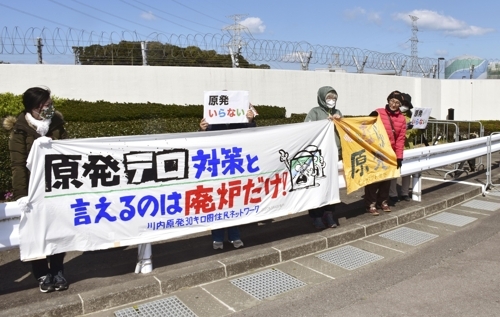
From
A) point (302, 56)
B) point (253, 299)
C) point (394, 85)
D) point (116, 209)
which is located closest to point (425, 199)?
point (253, 299)

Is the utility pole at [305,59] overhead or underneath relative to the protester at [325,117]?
overhead

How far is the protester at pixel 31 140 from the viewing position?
3.92 meters

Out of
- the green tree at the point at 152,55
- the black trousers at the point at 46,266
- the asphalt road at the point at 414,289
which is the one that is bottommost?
the asphalt road at the point at 414,289

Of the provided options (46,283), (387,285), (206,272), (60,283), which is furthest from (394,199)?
(46,283)

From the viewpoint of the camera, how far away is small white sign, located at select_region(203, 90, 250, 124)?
6.48 meters

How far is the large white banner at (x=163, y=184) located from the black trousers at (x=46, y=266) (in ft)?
0.65

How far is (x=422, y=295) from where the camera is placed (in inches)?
164

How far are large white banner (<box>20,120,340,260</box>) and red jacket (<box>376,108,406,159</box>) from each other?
1.41 m

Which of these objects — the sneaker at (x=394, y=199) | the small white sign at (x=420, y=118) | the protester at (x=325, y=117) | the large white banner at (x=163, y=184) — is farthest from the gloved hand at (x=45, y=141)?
the small white sign at (x=420, y=118)

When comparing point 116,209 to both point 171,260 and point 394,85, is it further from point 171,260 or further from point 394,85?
point 394,85

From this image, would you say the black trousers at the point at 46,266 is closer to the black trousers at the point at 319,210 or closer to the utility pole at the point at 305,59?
the black trousers at the point at 319,210

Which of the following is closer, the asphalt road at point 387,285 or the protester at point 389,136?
the asphalt road at point 387,285

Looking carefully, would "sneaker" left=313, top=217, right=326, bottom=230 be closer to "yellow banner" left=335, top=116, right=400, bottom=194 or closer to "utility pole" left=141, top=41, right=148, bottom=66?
"yellow banner" left=335, top=116, right=400, bottom=194

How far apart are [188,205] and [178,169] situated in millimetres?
401
